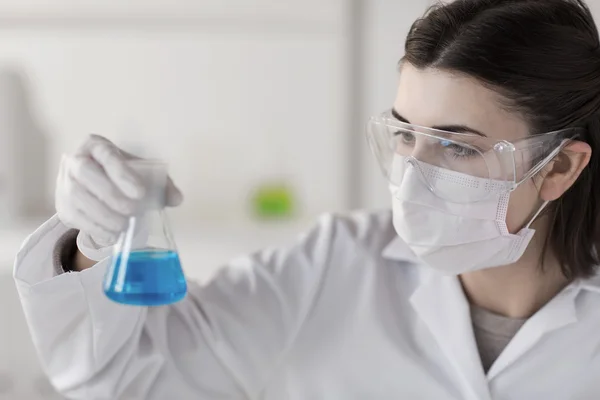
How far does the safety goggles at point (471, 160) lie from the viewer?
4.81 ft

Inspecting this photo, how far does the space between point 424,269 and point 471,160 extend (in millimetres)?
347

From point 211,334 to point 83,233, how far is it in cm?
46

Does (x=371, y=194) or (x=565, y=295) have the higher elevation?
(x=565, y=295)

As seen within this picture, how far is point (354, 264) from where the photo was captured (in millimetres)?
1781

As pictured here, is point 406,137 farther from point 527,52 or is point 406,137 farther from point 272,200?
point 272,200

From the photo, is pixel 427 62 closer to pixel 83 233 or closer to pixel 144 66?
pixel 83 233

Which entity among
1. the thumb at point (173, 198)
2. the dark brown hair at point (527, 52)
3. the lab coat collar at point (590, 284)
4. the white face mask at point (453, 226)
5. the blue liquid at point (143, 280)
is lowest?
Answer: the lab coat collar at point (590, 284)

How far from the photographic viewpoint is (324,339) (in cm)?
173

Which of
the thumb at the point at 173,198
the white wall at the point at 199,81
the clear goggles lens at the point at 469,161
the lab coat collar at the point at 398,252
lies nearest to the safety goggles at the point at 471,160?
the clear goggles lens at the point at 469,161

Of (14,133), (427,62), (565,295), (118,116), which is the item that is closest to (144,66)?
(118,116)

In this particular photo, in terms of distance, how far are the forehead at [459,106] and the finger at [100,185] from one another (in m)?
0.56

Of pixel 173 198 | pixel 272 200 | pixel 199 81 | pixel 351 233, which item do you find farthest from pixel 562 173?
pixel 199 81

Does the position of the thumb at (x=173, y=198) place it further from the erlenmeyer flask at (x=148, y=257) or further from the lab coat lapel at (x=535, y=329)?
the lab coat lapel at (x=535, y=329)

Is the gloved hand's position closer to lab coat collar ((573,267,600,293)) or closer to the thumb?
the thumb
